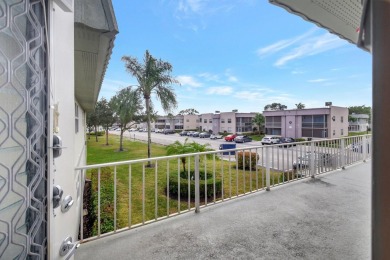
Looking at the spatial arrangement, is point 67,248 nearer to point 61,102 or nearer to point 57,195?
point 57,195

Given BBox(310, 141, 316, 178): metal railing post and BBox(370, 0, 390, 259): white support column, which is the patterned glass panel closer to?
BBox(370, 0, 390, 259): white support column

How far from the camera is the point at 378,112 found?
0.39 meters

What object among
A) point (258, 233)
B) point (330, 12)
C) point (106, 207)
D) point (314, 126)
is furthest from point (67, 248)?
point (314, 126)

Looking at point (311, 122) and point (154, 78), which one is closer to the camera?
point (154, 78)

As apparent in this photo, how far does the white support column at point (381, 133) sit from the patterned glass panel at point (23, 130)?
0.98 meters

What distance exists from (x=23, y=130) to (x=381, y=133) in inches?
39.2

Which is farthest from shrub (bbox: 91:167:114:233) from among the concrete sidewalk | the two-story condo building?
the two-story condo building

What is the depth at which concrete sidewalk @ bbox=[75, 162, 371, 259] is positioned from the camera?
5.99 feet

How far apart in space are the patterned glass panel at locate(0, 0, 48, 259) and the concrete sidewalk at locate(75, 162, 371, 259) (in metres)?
1.30

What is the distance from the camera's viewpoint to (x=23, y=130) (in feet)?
2.35

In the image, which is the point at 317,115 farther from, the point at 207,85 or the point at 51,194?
the point at 51,194

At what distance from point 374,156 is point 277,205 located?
2748 mm

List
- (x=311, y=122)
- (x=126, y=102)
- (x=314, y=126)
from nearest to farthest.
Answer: (x=126, y=102) < (x=314, y=126) < (x=311, y=122)

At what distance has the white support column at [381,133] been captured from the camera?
38 centimetres
